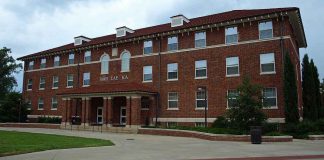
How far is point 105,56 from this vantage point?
38.3 meters

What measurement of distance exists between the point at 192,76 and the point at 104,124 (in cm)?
966

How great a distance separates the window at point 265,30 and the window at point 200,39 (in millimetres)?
5178

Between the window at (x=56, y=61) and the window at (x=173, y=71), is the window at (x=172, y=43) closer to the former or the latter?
the window at (x=173, y=71)

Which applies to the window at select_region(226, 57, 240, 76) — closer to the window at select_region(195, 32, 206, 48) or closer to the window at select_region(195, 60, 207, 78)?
the window at select_region(195, 60, 207, 78)

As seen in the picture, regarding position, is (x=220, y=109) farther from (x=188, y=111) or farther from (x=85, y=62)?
(x=85, y=62)

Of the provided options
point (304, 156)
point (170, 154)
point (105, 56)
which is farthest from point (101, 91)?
point (304, 156)

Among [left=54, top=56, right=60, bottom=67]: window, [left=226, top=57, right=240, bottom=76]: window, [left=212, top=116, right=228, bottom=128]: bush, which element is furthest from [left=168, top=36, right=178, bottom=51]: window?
[left=54, top=56, right=60, bottom=67]: window

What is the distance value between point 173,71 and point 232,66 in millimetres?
5971

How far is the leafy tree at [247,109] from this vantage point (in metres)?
23.0

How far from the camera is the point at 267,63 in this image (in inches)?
1104

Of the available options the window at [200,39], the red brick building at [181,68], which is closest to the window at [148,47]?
the red brick building at [181,68]

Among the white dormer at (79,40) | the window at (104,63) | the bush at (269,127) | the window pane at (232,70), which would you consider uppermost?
the white dormer at (79,40)

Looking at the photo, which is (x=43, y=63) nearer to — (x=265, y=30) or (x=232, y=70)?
(x=232, y=70)

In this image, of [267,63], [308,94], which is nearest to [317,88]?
[308,94]
